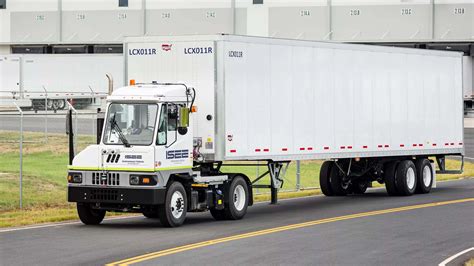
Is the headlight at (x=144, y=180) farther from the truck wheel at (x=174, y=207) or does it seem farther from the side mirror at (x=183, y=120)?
the side mirror at (x=183, y=120)

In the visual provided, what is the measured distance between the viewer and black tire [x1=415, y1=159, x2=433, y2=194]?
28.7 meters

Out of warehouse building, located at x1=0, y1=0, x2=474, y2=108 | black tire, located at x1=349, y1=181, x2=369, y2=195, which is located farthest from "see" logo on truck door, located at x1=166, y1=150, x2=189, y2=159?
warehouse building, located at x1=0, y1=0, x2=474, y2=108

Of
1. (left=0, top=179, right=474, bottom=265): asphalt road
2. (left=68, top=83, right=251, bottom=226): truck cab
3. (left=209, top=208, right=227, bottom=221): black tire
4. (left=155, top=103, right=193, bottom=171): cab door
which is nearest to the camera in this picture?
(left=0, top=179, right=474, bottom=265): asphalt road

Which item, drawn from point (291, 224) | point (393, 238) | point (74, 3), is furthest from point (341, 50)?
point (74, 3)

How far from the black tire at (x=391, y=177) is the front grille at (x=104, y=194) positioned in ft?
35.3

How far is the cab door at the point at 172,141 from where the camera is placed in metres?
19.6

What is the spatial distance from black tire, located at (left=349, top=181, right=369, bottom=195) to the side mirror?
10078 millimetres

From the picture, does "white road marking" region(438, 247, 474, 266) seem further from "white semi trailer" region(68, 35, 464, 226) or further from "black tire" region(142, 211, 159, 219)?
"black tire" region(142, 211, 159, 219)

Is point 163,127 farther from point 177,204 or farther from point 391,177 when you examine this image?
point 391,177

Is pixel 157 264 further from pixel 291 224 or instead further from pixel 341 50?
pixel 341 50

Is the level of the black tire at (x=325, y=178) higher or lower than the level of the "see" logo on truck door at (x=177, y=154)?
lower

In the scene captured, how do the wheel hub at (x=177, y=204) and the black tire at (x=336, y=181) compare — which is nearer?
the wheel hub at (x=177, y=204)

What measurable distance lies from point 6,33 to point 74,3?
530 cm

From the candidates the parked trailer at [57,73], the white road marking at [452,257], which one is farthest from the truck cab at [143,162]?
the parked trailer at [57,73]
